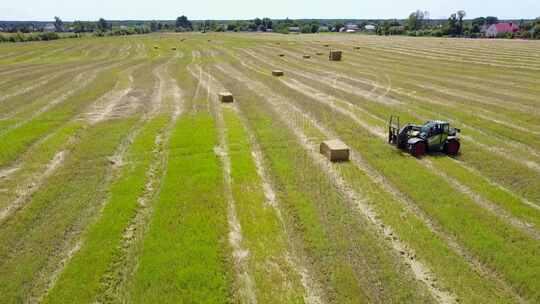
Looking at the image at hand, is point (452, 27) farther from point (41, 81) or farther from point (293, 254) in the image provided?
point (293, 254)

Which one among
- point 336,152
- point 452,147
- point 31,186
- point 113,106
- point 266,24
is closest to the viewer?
point 31,186

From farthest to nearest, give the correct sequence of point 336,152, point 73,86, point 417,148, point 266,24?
point 266,24 < point 73,86 < point 417,148 < point 336,152

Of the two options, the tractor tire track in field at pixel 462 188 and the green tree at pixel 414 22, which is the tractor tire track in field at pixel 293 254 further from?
the green tree at pixel 414 22

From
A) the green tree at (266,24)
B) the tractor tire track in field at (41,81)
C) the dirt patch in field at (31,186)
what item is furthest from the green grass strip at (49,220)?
the green tree at (266,24)

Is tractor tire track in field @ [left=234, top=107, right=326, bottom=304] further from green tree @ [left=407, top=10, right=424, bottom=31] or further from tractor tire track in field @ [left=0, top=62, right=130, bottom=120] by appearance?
green tree @ [left=407, top=10, right=424, bottom=31]

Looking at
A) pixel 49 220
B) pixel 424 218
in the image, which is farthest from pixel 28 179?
pixel 424 218
